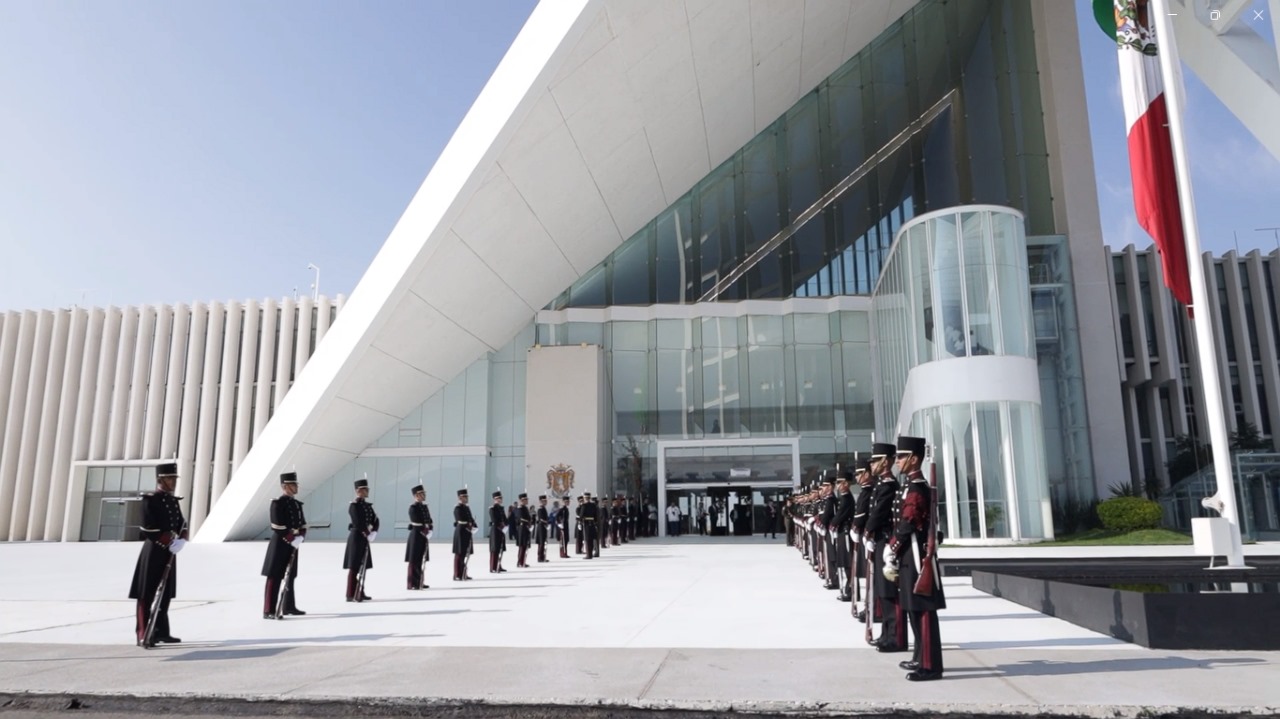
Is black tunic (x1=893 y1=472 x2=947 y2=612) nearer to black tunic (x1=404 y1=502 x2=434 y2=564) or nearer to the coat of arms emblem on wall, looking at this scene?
black tunic (x1=404 y1=502 x2=434 y2=564)

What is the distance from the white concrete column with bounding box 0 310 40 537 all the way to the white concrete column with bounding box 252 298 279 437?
1082cm

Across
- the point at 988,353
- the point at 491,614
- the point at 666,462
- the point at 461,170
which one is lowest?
the point at 491,614

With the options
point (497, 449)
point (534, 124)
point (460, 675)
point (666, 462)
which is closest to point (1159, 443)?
point (666, 462)

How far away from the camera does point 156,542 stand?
8711mm

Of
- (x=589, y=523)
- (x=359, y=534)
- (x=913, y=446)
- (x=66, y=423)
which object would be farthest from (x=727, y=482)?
(x=66, y=423)

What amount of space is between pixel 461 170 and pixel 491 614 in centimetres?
1474

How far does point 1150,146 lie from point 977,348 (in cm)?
1094

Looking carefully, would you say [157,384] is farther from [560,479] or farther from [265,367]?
[560,479]

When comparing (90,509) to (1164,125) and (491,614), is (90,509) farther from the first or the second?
(1164,125)

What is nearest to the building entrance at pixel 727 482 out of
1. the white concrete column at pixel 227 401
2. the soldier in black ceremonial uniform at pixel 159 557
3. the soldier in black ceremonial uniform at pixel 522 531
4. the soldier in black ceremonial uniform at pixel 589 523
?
the soldier in black ceremonial uniform at pixel 589 523

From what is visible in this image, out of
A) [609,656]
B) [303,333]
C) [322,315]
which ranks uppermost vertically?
[322,315]

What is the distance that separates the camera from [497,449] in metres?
34.0

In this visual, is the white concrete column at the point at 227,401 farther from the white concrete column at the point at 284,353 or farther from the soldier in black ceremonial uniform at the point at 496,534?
the soldier in black ceremonial uniform at the point at 496,534

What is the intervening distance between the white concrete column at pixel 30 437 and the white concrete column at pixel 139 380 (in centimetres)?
406
